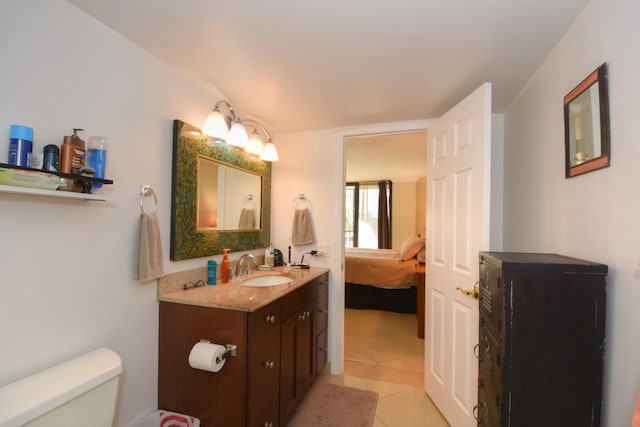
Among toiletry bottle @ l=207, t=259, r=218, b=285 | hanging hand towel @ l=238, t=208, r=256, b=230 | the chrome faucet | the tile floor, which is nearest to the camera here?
toiletry bottle @ l=207, t=259, r=218, b=285

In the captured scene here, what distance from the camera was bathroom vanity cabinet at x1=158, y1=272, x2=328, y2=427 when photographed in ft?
4.40

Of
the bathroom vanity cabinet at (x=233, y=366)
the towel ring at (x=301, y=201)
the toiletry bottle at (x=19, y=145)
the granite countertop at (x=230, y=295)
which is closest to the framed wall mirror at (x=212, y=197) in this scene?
the granite countertop at (x=230, y=295)

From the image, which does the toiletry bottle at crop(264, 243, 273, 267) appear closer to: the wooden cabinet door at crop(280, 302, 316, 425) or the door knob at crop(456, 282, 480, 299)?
the wooden cabinet door at crop(280, 302, 316, 425)

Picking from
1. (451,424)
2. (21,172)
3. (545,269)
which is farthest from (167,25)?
(451,424)

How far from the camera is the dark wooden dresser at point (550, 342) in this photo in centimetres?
98

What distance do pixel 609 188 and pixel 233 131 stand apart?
191cm

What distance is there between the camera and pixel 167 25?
48.2 inches

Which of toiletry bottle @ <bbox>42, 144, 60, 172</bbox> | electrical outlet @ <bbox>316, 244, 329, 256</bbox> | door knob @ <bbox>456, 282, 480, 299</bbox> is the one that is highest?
toiletry bottle @ <bbox>42, 144, 60, 172</bbox>

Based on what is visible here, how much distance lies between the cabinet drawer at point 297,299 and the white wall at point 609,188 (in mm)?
1448

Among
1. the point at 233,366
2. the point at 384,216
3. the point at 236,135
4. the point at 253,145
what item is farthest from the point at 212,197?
the point at 384,216

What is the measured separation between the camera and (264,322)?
147 cm

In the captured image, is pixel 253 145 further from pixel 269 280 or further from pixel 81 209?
pixel 81 209

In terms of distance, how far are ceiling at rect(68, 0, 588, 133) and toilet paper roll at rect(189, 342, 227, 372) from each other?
4.89 ft

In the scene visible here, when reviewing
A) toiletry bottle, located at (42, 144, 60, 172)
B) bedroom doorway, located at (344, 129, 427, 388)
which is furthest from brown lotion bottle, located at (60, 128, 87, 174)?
bedroom doorway, located at (344, 129, 427, 388)
